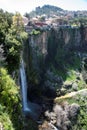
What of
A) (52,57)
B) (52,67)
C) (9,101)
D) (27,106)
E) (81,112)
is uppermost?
(9,101)

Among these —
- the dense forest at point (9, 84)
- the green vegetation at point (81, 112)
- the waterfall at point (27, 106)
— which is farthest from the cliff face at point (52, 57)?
the dense forest at point (9, 84)

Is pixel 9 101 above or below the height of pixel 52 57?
above

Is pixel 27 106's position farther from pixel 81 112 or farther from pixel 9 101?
pixel 9 101

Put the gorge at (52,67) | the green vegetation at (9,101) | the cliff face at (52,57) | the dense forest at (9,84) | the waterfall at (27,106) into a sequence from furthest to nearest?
the cliff face at (52,57), the gorge at (52,67), the waterfall at (27,106), the green vegetation at (9,101), the dense forest at (9,84)

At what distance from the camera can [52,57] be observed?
64.1m

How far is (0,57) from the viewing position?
104ft

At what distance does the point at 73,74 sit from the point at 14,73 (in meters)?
26.2

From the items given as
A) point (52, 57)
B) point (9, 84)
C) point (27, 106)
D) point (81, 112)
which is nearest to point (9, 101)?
point (9, 84)

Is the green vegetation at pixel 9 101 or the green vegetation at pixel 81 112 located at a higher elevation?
the green vegetation at pixel 9 101

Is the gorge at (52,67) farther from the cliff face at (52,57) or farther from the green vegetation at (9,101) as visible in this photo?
the green vegetation at (9,101)

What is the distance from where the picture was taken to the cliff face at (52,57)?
Answer: 52312mm

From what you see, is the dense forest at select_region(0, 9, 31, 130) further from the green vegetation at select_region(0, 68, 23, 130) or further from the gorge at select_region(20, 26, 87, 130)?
the gorge at select_region(20, 26, 87, 130)

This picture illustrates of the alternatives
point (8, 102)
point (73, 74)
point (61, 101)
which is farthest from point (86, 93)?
point (8, 102)

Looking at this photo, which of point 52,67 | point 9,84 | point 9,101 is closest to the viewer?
point 9,101
